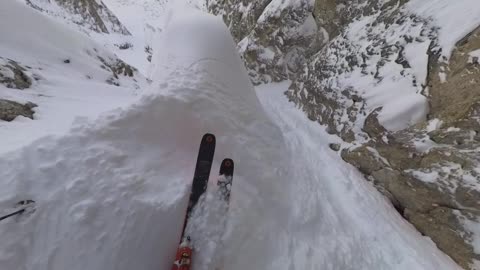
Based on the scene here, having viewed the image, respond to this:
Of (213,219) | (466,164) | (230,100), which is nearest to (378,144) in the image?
(466,164)

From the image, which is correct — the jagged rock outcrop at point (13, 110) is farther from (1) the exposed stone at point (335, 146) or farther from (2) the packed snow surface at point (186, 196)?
(1) the exposed stone at point (335, 146)

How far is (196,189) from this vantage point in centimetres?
282

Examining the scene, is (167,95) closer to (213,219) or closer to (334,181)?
(213,219)

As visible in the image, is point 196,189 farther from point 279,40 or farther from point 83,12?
point 83,12

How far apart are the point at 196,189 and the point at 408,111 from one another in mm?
3469

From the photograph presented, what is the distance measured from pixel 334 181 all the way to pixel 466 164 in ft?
5.35

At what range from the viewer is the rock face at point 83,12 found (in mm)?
12156

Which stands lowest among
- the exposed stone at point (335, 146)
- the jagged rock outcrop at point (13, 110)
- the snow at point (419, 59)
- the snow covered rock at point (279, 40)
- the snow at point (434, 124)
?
the jagged rock outcrop at point (13, 110)

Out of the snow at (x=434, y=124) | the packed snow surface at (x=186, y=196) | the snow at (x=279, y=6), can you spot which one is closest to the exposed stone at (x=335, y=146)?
the packed snow surface at (x=186, y=196)

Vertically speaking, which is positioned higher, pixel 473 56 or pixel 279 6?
pixel 279 6

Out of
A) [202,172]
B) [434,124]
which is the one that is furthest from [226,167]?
[434,124]

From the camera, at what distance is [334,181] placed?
4.26 m

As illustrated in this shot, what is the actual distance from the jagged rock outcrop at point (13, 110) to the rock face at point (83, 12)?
35.6 feet

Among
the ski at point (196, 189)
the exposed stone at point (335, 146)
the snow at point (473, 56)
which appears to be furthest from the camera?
the exposed stone at point (335, 146)
